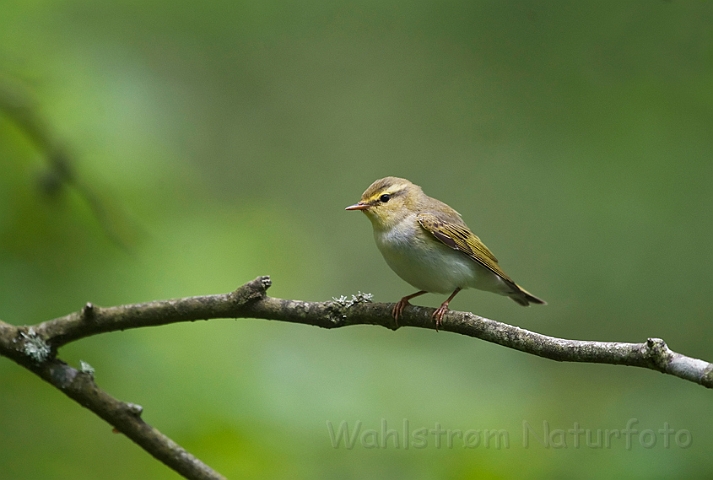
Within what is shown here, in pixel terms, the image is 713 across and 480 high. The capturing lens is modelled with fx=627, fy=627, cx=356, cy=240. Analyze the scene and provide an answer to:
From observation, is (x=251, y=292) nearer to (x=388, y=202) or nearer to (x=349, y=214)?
(x=388, y=202)

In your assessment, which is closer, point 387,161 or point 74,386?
point 74,386

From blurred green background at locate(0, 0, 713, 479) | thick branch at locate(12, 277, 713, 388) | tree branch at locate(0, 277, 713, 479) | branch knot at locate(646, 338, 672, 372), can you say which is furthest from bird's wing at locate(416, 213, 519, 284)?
branch knot at locate(646, 338, 672, 372)

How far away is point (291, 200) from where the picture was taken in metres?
9.05

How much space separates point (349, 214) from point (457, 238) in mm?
5021

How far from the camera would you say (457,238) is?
4.40 metres

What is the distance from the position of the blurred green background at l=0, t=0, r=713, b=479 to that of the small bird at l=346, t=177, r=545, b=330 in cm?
49

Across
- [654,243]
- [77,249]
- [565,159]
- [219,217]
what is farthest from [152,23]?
[654,243]

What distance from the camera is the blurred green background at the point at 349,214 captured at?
3.29 meters

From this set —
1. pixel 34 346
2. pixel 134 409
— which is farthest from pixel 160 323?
pixel 34 346

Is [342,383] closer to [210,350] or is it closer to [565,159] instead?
[210,350]

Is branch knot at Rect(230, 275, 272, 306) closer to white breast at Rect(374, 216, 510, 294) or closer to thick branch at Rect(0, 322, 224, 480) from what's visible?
thick branch at Rect(0, 322, 224, 480)

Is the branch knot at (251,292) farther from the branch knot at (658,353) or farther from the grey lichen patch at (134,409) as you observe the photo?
the branch knot at (658,353)

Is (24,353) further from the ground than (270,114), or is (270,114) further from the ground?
(270,114)

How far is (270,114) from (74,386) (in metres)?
7.31
